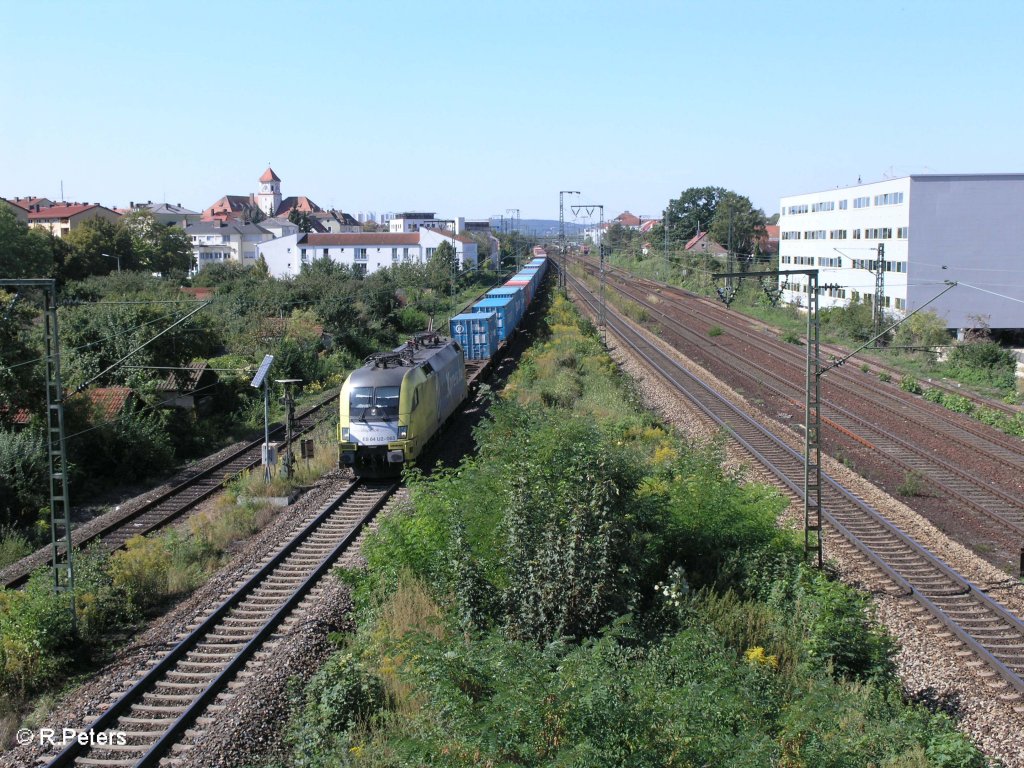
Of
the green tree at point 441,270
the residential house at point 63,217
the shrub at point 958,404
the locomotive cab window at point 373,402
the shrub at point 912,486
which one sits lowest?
the shrub at point 912,486

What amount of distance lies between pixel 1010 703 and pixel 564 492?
17.4 feet

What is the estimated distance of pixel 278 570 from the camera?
549 inches

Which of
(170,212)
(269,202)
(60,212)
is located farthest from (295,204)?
(60,212)

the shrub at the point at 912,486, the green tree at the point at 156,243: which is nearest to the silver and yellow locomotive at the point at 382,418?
the shrub at the point at 912,486

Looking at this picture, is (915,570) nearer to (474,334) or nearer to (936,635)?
(936,635)

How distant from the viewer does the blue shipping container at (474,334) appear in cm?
3591

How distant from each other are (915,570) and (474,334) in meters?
24.0

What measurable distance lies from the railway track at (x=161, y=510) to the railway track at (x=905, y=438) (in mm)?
15149

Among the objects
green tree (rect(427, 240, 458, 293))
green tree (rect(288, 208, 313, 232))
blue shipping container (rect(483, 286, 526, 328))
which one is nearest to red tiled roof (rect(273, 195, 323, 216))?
green tree (rect(288, 208, 313, 232))

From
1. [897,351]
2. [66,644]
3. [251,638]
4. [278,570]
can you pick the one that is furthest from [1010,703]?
[897,351]

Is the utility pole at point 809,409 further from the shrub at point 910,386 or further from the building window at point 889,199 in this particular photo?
the building window at point 889,199

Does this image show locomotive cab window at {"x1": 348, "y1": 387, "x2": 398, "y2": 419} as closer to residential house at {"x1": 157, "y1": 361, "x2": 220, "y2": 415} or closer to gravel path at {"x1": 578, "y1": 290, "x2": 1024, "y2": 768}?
gravel path at {"x1": 578, "y1": 290, "x2": 1024, "y2": 768}

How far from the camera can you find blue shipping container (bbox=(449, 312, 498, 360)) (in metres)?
35.9

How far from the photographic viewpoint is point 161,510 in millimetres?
18688
